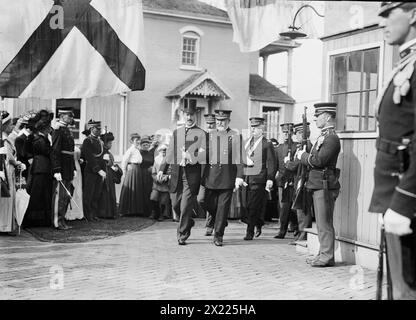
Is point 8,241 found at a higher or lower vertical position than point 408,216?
lower

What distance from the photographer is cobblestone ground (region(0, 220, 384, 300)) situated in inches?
234

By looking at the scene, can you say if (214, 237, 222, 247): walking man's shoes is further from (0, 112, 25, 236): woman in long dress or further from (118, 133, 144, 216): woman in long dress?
(118, 133, 144, 216): woman in long dress

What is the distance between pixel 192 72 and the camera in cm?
2564

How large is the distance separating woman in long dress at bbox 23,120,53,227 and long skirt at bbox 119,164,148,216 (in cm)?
314

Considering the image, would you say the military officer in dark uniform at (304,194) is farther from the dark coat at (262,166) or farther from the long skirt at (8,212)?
the long skirt at (8,212)

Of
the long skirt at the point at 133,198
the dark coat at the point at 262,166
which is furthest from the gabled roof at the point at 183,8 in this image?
the dark coat at the point at 262,166

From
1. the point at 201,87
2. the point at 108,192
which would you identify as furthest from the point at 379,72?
→ the point at 201,87

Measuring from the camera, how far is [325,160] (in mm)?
7512

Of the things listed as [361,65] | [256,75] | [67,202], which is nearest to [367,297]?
[361,65]

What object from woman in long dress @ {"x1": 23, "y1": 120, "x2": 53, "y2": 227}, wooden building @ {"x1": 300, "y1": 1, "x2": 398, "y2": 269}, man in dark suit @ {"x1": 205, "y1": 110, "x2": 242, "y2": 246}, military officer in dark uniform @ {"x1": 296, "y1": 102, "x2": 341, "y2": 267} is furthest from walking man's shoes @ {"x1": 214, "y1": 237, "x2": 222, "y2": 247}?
woman in long dress @ {"x1": 23, "y1": 120, "x2": 53, "y2": 227}

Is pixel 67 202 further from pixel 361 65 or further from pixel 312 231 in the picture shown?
pixel 361 65

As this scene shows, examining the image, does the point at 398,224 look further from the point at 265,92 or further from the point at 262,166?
the point at 265,92

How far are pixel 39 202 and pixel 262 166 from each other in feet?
13.7

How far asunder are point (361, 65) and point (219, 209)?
3.38 meters
